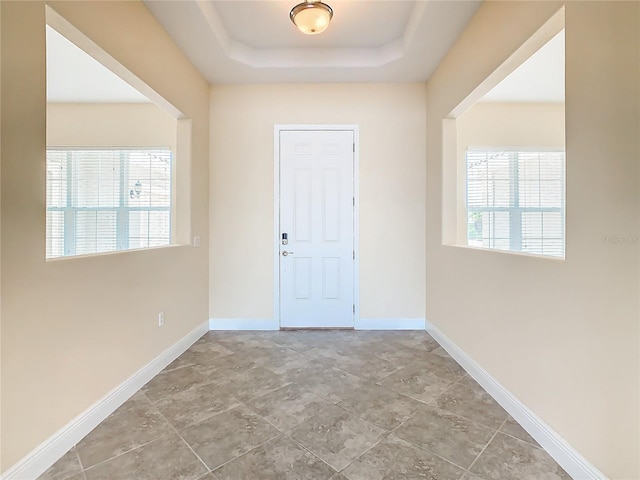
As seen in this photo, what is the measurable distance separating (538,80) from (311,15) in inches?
112

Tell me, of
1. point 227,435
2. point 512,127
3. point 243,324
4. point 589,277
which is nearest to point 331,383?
point 227,435

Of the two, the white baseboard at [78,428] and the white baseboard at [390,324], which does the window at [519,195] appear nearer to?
the white baseboard at [390,324]

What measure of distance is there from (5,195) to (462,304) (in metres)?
3.02

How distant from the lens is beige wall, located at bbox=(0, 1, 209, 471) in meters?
1.32

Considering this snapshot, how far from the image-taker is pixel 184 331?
3000mm

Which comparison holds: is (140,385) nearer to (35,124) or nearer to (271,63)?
(35,124)

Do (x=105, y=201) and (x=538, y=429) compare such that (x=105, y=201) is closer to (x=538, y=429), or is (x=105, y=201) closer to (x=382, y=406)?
(x=382, y=406)

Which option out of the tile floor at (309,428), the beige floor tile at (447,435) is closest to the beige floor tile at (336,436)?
the tile floor at (309,428)

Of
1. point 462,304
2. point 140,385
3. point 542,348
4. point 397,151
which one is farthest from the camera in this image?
point 397,151

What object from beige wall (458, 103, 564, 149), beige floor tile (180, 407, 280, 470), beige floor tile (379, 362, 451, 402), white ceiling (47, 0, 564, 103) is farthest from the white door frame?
beige floor tile (180, 407, 280, 470)

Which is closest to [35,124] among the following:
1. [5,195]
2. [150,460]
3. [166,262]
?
[5,195]

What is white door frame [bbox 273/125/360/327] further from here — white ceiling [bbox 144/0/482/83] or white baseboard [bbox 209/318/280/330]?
white ceiling [bbox 144/0/482/83]

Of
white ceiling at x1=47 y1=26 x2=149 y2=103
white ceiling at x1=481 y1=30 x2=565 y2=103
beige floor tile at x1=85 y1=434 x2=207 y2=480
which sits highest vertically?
white ceiling at x1=47 y1=26 x2=149 y2=103

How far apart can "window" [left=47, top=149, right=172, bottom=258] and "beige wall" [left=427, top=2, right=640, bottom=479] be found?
4.22 metres
